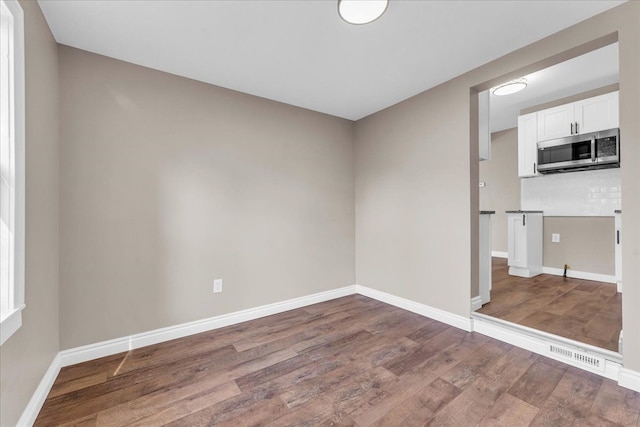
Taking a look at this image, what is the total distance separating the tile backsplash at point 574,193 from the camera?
3.65m

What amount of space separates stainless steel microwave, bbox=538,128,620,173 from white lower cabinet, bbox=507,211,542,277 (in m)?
0.74

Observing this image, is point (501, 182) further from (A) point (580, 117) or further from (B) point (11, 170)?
(B) point (11, 170)

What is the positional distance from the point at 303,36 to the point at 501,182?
4.87 m

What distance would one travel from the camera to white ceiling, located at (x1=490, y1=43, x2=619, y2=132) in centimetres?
262

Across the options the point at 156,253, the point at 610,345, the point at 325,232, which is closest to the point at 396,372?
the point at 610,345

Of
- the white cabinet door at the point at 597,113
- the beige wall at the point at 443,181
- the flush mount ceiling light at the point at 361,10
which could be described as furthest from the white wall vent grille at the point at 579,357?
the white cabinet door at the point at 597,113

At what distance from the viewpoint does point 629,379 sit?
1631mm

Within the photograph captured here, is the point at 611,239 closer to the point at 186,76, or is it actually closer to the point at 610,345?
the point at 610,345

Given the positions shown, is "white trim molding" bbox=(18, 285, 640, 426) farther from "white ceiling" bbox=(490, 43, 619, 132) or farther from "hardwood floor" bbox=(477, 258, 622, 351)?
"white ceiling" bbox=(490, 43, 619, 132)

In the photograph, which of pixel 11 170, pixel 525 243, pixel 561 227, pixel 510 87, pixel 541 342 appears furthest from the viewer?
pixel 561 227

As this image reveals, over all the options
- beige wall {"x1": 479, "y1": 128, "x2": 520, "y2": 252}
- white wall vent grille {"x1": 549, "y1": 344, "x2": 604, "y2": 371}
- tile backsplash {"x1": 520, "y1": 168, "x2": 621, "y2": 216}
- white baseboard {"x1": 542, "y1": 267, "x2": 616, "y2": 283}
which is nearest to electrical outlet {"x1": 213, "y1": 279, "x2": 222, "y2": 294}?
white wall vent grille {"x1": 549, "y1": 344, "x2": 604, "y2": 371}

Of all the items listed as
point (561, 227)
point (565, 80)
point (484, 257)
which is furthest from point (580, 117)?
point (484, 257)

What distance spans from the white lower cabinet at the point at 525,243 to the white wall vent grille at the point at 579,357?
2.37m

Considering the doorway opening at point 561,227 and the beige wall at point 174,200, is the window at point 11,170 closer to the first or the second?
the beige wall at point 174,200
